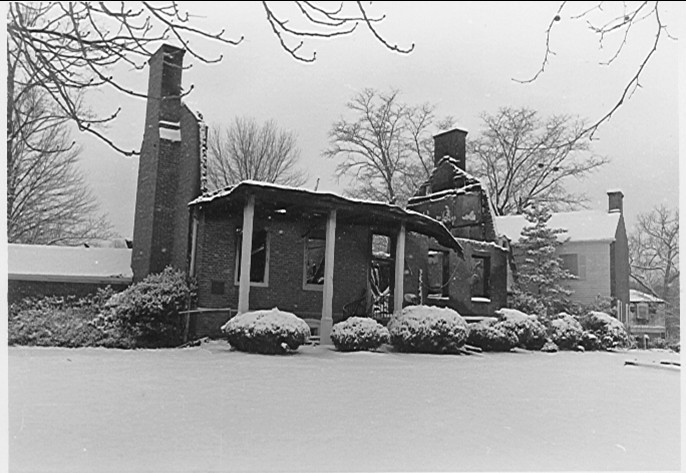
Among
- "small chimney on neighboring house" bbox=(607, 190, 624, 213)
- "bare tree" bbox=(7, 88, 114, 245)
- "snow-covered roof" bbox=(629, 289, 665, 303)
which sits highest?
"small chimney on neighboring house" bbox=(607, 190, 624, 213)

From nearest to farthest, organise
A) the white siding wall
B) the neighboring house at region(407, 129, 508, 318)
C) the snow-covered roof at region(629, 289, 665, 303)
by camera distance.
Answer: the snow-covered roof at region(629, 289, 665, 303), the white siding wall, the neighboring house at region(407, 129, 508, 318)

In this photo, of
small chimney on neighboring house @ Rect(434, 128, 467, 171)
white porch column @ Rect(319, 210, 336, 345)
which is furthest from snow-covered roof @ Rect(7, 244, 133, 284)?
small chimney on neighboring house @ Rect(434, 128, 467, 171)

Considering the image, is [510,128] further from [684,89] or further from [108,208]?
[684,89]

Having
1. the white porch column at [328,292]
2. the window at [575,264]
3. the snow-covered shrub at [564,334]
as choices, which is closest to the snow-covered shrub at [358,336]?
the white porch column at [328,292]

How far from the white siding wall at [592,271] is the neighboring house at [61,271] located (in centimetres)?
740

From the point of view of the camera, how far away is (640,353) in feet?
29.0

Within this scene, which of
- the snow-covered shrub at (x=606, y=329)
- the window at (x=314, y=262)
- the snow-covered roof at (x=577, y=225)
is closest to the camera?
the window at (x=314, y=262)

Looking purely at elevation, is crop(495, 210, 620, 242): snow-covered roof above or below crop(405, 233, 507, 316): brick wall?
above

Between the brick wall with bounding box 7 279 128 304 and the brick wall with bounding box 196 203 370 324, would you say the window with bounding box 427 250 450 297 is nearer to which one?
the brick wall with bounding box 196 203 370 324

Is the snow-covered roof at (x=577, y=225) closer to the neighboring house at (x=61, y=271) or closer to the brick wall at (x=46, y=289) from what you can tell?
the neighboring house at (x=61, y=271)

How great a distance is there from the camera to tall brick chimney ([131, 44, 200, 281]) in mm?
9742

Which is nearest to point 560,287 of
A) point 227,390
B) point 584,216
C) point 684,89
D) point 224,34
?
point 584,216

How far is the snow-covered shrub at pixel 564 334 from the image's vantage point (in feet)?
29.6

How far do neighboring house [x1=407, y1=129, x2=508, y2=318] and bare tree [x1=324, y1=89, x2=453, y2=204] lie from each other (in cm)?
134
